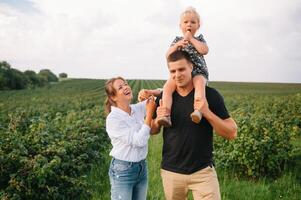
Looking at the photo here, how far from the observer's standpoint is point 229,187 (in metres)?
6.29

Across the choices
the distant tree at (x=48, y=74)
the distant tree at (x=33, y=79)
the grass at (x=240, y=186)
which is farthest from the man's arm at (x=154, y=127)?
the distant tree at (x=48, y=74)

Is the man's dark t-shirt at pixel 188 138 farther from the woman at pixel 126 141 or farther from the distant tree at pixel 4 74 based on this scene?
the distant tree at pixel 4 74

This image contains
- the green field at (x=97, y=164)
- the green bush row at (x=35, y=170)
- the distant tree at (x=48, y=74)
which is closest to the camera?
the green bush row at (x=35, y=170)

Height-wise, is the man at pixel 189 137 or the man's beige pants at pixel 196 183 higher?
the man at pixel 189 137

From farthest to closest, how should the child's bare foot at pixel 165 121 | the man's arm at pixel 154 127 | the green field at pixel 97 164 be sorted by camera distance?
the green field at pixel 97 164, the man's arm at pixel 154 127, the child's bare foot at pixel 165 121

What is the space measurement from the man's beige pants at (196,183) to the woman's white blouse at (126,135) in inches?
12.7

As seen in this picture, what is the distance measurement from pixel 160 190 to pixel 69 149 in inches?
59.6

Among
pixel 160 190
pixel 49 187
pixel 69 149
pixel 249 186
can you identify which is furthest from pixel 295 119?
pixel 49 187

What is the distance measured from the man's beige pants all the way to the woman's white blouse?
322mm

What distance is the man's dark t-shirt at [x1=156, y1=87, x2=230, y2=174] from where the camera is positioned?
135 inches

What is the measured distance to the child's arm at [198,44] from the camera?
3.85 m

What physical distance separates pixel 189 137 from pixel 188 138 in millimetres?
12

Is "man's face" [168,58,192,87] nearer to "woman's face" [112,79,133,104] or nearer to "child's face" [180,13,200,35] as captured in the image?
"woman's face" [112,79,133,104]

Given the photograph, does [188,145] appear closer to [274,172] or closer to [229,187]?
[229,187]
